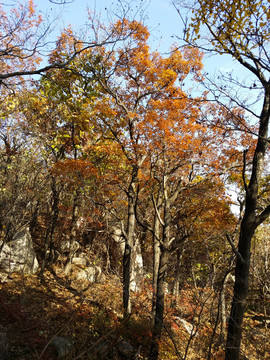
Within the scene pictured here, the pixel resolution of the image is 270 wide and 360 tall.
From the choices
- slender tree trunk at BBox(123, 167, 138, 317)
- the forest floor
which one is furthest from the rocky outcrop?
slender tree trunk at BBox(123, 167, 138, 317)

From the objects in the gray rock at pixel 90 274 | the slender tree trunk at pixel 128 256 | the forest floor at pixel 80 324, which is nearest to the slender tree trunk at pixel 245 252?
the forest floor at pixel 80 324

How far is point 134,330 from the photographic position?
980 cm

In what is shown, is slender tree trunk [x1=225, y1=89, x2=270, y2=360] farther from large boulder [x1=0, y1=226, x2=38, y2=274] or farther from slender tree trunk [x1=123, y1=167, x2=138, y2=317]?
large boulder [x1=0, y1=226, x2=38, y2=274]

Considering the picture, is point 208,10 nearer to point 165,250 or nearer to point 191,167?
point 191,167

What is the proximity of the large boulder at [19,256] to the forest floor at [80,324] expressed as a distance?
2.15 ft

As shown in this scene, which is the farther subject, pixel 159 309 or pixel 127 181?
pixel 127 181

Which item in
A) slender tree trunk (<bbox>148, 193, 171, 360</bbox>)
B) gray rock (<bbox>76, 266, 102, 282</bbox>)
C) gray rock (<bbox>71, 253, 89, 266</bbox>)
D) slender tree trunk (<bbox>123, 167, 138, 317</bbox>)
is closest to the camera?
slender tree trunk (<bbox>148, 193, 171, 360</bbox>)

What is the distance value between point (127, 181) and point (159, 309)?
600 centimetres

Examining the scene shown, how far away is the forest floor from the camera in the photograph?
22.8 ft

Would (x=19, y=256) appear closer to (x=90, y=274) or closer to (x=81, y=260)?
(x=81, y=260)

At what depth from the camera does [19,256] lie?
12.4m

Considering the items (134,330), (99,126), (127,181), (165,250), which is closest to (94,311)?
(134,330)

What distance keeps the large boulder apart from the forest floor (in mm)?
655

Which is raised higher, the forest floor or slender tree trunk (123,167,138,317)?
slender tree trunk (123,167,138,317)
